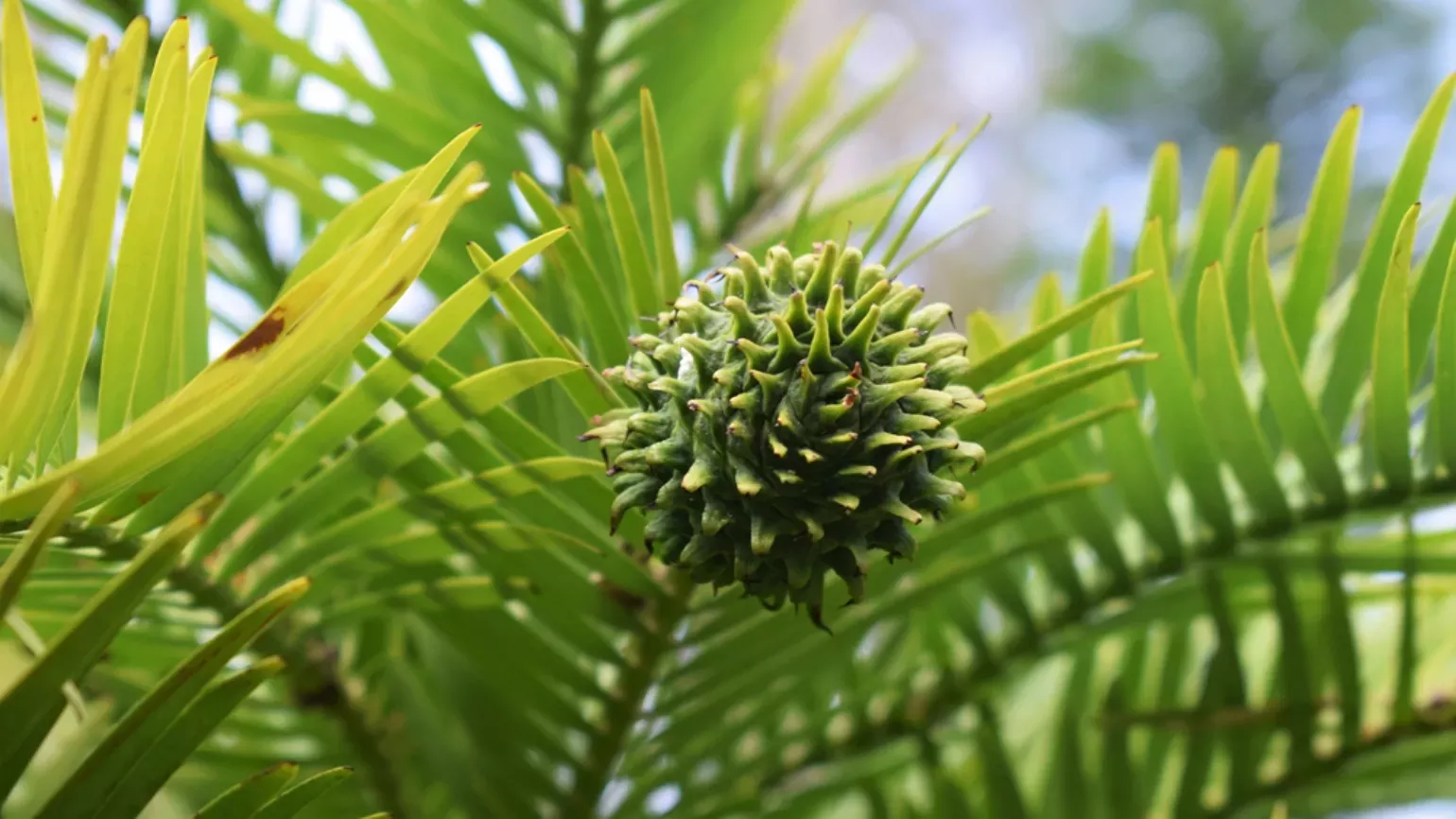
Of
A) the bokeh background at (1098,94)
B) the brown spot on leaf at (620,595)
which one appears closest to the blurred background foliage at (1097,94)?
the bokeh background at (1098,94)

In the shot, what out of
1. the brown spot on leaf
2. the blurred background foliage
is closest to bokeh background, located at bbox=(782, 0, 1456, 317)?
the blurred background foliage

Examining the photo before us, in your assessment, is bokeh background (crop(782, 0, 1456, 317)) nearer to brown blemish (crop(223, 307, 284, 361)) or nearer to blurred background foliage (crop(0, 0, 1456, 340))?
blurred background foliage (crop(0, 0, 1456, 340))

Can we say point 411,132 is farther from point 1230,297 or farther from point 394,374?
point 1230,297

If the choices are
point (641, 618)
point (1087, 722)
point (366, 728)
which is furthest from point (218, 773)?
point (1087, 722)

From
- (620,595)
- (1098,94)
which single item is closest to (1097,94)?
(1098,94)

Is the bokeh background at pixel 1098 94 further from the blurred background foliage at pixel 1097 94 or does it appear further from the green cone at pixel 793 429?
the green cone at pixel 793 429

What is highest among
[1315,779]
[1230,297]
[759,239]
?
[759,239]

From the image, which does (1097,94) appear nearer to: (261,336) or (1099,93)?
(1099,93)
